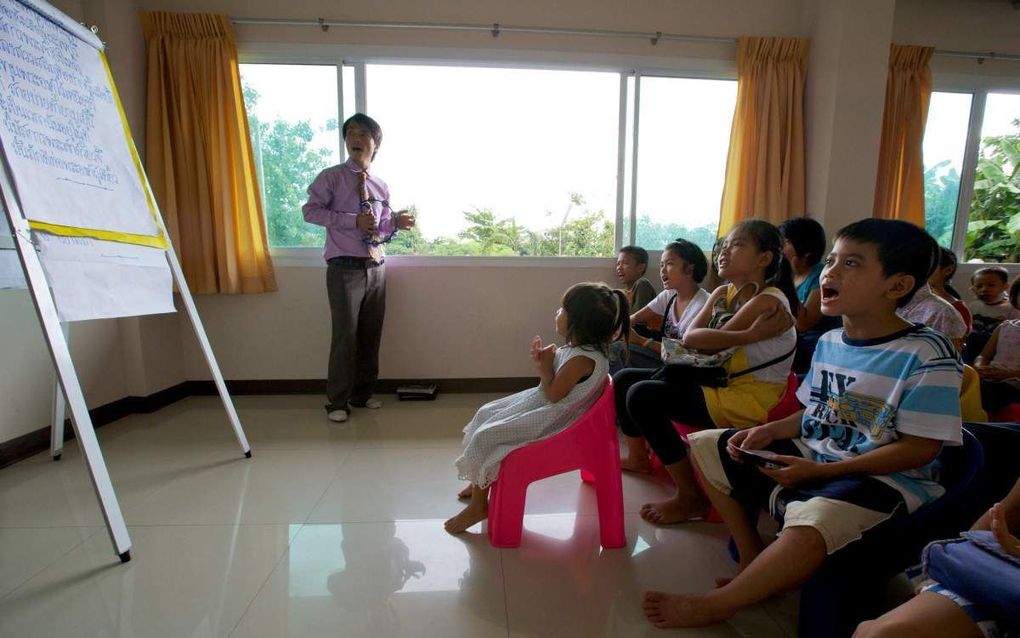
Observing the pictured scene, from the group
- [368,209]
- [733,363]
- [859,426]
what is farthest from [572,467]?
[368,209]

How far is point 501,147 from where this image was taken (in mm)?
2943

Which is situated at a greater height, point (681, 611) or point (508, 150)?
point (508, 150)

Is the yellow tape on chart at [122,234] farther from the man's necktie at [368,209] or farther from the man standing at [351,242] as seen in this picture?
the man's necktie at [368,209]

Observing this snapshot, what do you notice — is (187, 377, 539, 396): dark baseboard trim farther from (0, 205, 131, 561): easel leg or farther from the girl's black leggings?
(0, 205, 131, 561): easel leg

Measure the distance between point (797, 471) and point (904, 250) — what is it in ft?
1.66

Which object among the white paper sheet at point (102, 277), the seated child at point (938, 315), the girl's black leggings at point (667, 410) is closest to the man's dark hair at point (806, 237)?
the seated child at point (938, 315)

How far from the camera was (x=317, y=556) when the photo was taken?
4.37ft

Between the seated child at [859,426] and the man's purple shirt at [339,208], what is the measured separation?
7.09ft

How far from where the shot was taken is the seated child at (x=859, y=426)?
2.91 ft

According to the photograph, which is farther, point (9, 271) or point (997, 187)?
point (997, 187)

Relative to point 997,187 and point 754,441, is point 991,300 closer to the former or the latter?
point 997,187

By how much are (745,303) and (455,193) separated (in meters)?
2.01

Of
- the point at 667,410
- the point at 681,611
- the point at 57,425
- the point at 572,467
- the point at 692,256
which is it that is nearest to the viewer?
the point at 681,611

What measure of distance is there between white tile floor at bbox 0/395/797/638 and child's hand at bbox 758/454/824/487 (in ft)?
1.26
